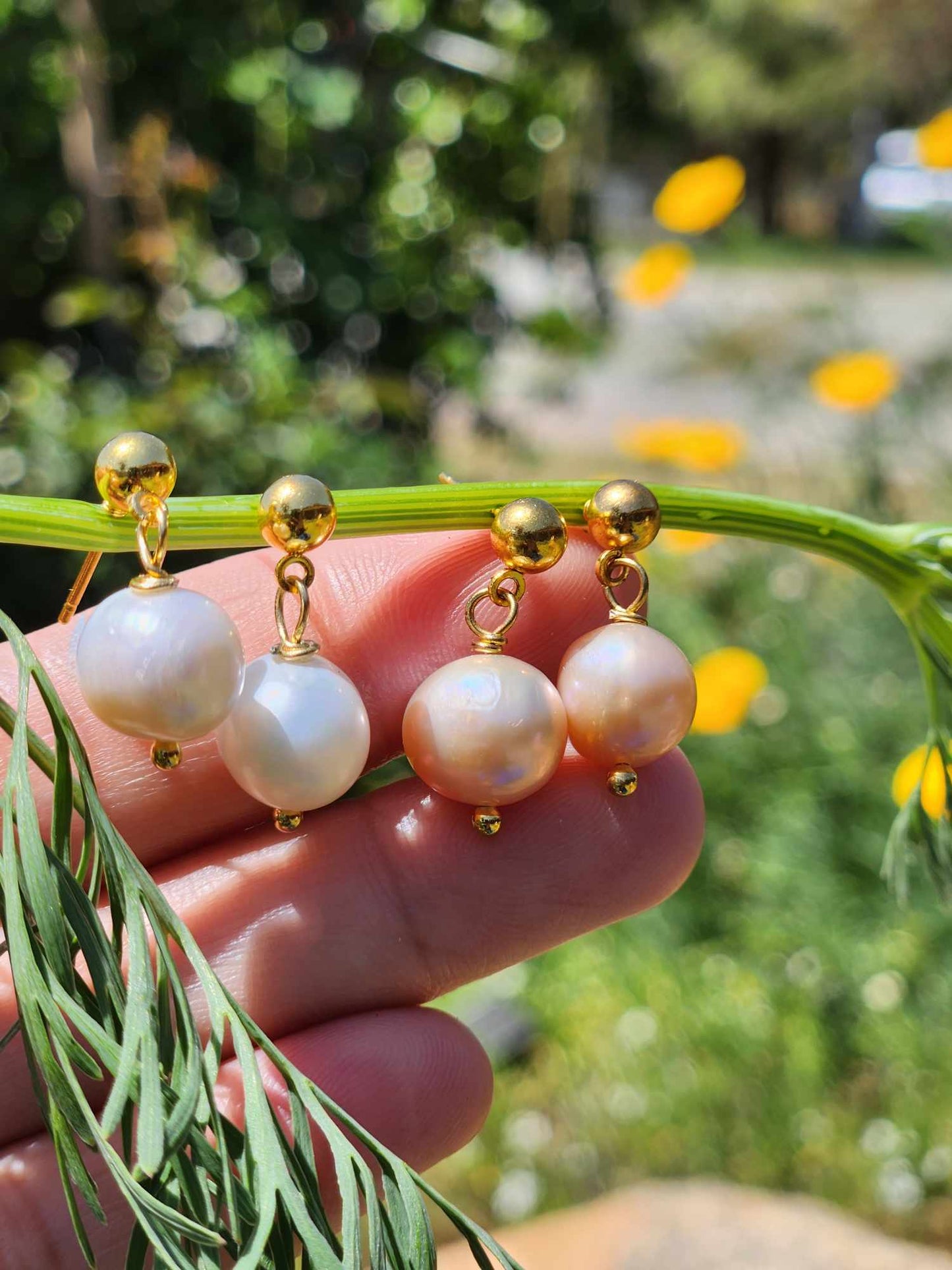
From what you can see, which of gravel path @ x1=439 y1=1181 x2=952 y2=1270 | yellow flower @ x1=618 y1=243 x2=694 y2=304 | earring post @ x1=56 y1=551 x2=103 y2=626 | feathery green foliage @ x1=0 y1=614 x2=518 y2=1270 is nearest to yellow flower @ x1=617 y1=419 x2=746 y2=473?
yellow flower @ x1=618 y1=243 x2=694 y2=304

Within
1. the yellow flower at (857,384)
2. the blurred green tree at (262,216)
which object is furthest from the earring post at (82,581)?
the yellow flower at (857,384)

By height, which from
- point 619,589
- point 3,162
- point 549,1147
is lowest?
point 549,1147

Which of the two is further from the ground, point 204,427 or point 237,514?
point 204,427

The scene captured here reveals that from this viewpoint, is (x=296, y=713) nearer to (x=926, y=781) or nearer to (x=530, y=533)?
(x=530, y=533)

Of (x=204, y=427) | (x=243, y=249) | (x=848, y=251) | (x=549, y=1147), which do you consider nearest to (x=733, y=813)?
(x=549, y=1147)

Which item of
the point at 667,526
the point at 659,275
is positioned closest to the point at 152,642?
the point at 667,526

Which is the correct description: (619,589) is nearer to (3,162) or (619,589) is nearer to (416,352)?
(416,352)

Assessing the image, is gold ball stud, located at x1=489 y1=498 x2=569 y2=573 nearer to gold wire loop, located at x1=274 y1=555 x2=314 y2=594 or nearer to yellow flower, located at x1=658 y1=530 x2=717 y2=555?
gold wire loop, located at x1=274 y1=555 x2=314 y2=594

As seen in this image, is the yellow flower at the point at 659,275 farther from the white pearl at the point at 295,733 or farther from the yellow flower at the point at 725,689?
the white pearl at the point at 295,733
